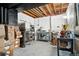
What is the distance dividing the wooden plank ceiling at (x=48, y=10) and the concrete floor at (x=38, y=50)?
41cm

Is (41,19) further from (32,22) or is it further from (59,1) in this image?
(59,1)

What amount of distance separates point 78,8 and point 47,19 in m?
0.47

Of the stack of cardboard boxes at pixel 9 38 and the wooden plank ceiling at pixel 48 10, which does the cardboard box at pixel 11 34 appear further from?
the wooden plank ceiling at pixel 48 10

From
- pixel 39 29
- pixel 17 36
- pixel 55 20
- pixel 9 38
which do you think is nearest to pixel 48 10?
pixel 55 20

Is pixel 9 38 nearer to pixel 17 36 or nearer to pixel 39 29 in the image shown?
pixel 17 36

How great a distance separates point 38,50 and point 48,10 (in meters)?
0.60

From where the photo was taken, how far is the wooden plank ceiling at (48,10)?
6.73ft

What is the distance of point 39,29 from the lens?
2066 mm

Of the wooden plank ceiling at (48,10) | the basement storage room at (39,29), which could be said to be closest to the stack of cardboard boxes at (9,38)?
the basement storage room at (39,29)

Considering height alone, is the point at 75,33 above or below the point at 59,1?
below

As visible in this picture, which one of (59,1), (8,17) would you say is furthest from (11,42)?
(59,1)

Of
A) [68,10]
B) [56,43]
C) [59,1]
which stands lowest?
[56,43]

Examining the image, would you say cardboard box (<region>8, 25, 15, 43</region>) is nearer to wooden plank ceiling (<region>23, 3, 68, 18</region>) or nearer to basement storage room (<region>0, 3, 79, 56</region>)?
basement storage room (<region>0, 3, 79, 56</region>)

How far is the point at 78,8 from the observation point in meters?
2.05
